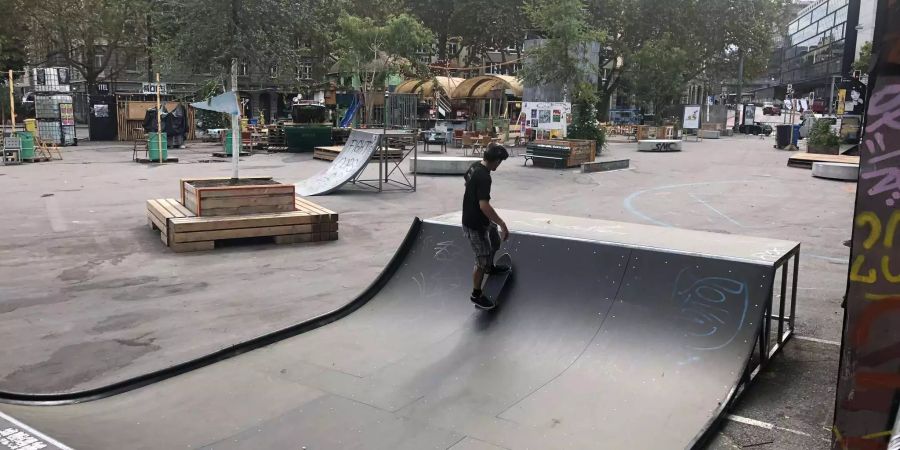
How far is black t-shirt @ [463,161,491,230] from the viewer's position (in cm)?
635

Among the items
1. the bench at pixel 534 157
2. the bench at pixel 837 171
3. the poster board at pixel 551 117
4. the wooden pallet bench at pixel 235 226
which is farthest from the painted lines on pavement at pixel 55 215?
the bench at pixel 837 171

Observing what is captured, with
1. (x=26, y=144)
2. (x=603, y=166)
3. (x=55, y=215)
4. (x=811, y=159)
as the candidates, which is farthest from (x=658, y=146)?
(x=55, y=215)

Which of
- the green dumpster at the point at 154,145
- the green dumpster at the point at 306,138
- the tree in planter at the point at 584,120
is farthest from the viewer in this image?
the green dumpster at the point at 306,138

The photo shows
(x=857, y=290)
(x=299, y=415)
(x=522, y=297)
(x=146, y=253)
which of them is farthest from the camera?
(x=146, y=253)

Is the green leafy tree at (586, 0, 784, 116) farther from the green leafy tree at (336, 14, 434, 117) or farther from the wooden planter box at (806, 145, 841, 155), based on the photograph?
the wooden planter box at (806, 145, 841, 155)

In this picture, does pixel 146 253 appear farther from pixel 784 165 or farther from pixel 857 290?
pixel 784 165

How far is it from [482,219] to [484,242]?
23cm

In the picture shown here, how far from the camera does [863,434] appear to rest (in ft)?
12.3

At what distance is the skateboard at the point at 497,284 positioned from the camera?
22.2 ft

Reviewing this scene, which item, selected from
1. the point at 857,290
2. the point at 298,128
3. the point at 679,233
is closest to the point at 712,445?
the point at 857,290

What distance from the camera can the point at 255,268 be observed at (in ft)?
30.3

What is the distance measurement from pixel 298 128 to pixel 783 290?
79.9 ft

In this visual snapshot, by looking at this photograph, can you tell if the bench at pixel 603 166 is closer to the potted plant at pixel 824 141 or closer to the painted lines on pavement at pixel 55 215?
the potted plant at pixel 824 141

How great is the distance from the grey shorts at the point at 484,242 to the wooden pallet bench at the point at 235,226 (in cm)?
487
